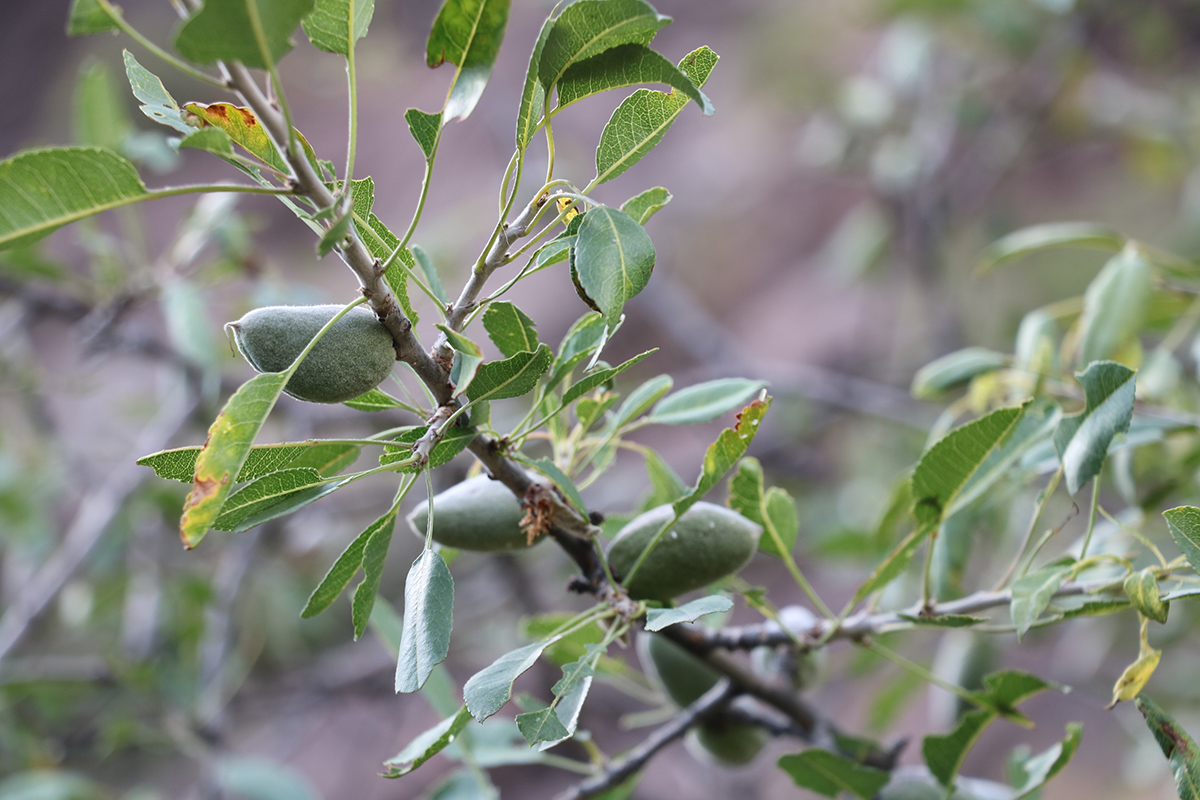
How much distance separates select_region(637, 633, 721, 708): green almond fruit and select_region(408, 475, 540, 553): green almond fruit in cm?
24

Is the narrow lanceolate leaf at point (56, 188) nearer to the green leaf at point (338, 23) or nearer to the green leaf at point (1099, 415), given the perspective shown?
the green leaf at point (338, 23)

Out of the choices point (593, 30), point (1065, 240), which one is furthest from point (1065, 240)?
point (593, 30)

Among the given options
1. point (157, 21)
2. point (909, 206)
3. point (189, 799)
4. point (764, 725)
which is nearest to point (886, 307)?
point (909, 206)

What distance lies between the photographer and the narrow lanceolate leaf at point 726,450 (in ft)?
2.02

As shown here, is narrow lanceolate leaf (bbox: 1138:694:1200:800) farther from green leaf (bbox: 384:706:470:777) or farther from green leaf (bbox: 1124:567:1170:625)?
green leaf (bbox: 384:706:470:777)

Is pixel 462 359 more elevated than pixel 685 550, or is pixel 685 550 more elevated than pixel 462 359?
pixel 462 359

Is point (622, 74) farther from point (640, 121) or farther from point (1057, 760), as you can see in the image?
point (1057, 760)

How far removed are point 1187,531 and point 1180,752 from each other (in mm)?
164

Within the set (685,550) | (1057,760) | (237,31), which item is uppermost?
(237,31)

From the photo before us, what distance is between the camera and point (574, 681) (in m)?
0.60

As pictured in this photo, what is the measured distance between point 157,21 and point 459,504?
5.97m

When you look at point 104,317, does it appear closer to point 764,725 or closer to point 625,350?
point 764,725

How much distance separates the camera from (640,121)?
0.56m

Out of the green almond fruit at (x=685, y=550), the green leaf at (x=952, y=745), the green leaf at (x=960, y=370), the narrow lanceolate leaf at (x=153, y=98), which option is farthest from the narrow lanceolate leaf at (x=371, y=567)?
the green leaf at (x=960, y=370)
